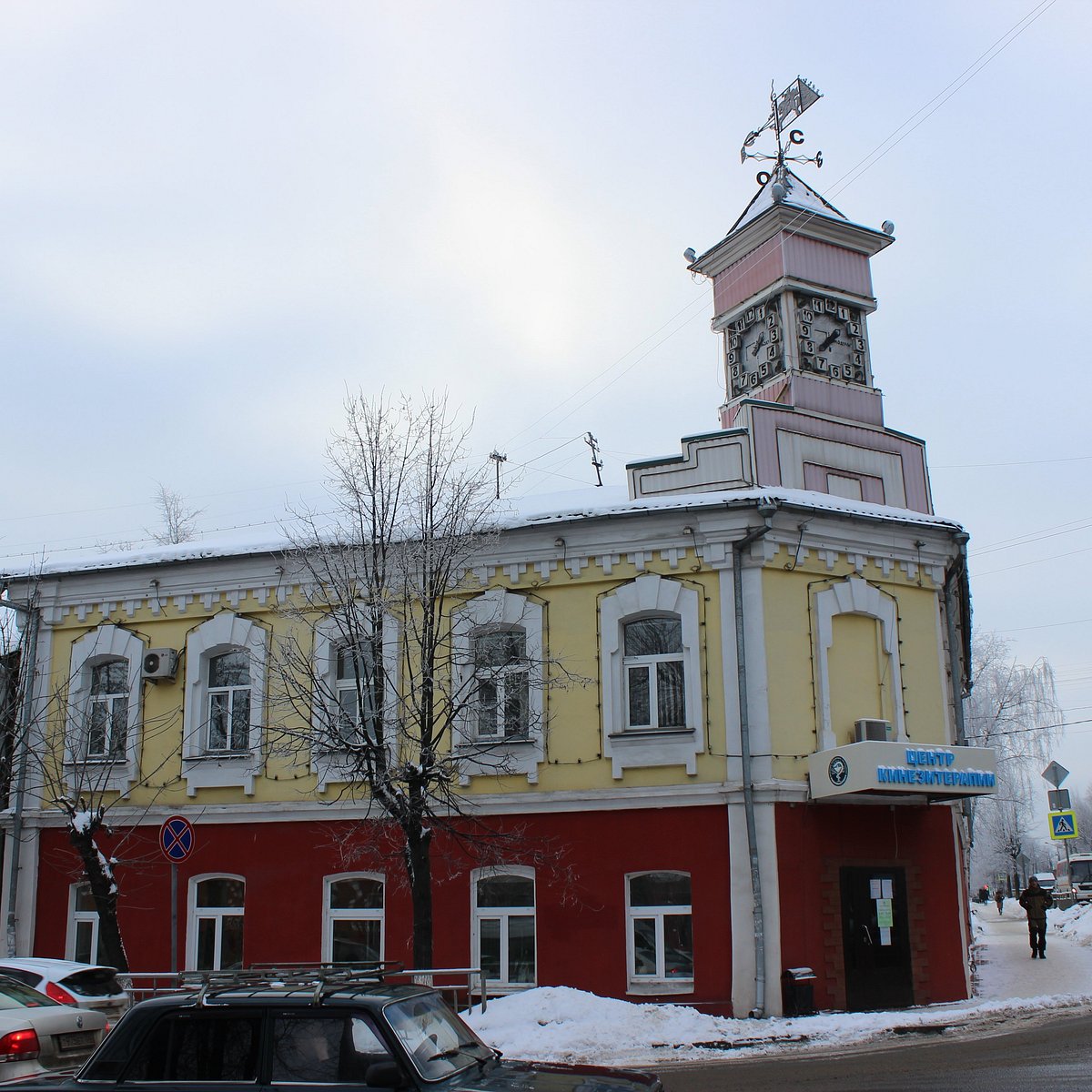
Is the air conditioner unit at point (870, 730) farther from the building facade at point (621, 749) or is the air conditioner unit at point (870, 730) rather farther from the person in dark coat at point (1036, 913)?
the person in dark coat at point (1036, 913)

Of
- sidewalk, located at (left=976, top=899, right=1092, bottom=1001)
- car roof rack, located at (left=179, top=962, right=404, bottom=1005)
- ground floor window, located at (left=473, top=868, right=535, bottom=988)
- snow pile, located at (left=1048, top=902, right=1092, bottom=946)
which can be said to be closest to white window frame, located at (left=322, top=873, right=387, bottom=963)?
ground floor window, located at (left=473, top=868, right=535, bottom=988)

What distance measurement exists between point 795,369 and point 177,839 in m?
12.2

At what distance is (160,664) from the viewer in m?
19.0

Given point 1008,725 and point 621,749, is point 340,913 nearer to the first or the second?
point 621,749

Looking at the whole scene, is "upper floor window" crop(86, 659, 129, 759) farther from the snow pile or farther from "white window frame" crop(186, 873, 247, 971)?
the snow pile

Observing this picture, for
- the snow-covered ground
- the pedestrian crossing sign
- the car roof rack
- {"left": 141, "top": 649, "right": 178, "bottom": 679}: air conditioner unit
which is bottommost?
the snow-covered ground

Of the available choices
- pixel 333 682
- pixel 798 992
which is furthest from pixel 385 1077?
pixel 333 682

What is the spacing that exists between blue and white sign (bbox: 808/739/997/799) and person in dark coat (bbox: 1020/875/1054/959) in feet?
24.4

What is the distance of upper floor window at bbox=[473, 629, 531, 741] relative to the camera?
1659 cm

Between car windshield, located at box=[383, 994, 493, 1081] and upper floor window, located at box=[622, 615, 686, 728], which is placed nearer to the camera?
car windshield, located at box=[383, 994, 493, 1081]

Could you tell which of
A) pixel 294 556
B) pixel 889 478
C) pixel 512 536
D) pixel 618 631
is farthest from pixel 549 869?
pixel 889 478

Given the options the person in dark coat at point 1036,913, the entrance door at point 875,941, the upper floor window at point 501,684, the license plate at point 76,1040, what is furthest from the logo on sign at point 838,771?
the license plate at point 76,1040

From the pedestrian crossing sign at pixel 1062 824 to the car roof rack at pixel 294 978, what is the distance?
738 inches

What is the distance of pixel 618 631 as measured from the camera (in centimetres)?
1725
